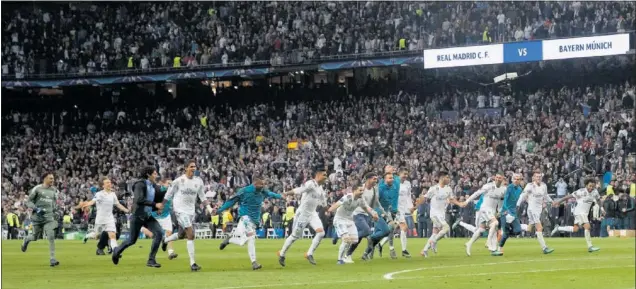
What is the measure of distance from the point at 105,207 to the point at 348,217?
8.71 m

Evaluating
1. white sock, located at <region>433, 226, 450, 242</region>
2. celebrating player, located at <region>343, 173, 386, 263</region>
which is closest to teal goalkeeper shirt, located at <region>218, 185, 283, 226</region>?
celebrating player, located at <region>343, 173, 386, 263</region>

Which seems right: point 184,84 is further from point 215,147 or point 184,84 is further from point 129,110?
point 215,147

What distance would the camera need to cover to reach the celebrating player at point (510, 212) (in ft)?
92.5

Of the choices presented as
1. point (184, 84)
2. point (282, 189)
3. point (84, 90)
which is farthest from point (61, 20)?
point (282, 189)

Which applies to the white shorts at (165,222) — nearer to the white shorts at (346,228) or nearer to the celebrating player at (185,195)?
the celebrating player at (185,195)

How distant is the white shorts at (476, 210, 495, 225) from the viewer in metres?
28.5

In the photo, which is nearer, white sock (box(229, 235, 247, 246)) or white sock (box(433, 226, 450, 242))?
white sock (box(229, 235, 247, 246))

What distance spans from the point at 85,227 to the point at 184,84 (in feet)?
62.2

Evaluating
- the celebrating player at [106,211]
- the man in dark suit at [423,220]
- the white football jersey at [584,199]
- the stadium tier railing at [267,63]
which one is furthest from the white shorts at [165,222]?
the stadium tier railing at [267,63]

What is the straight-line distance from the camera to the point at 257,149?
204ft

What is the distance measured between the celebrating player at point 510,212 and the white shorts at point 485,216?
31cm

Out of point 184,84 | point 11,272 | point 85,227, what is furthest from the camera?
point 184,84

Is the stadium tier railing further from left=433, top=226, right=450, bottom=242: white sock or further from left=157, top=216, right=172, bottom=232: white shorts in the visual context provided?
left=157, top=216, right=172, bottom=232: white shorts

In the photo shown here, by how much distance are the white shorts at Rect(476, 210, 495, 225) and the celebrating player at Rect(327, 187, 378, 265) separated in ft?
15.4
